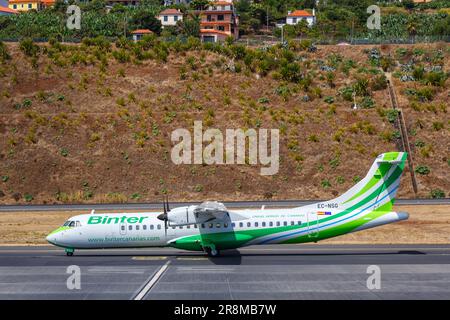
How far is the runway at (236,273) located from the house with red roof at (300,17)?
11957cm

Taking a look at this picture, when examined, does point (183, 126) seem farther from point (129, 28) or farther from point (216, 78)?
point (129, 28)

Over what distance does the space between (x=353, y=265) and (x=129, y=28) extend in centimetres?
10724

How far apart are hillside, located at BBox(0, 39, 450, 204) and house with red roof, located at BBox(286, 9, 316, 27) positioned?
5292cm

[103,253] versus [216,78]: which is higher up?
[216,78]

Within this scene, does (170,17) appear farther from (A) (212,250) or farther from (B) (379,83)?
(A) (212,250)

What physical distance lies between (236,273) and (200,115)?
54.1 meters

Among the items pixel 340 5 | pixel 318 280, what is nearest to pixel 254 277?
pixel 318 280

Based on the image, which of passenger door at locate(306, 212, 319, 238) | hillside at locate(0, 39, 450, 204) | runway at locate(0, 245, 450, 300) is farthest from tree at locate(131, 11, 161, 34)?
passenger door at locate(306, 212, 319, 238)

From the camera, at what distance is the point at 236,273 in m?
37.2

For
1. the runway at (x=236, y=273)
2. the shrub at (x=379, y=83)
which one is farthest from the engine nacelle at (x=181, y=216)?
the shrub at (x=379, y=83)

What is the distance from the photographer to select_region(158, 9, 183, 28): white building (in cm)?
15462

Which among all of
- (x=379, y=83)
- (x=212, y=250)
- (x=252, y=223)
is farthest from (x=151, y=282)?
(x=379, y=83)

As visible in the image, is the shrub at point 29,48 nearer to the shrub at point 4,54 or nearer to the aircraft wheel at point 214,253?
the shrub at point 4,54
